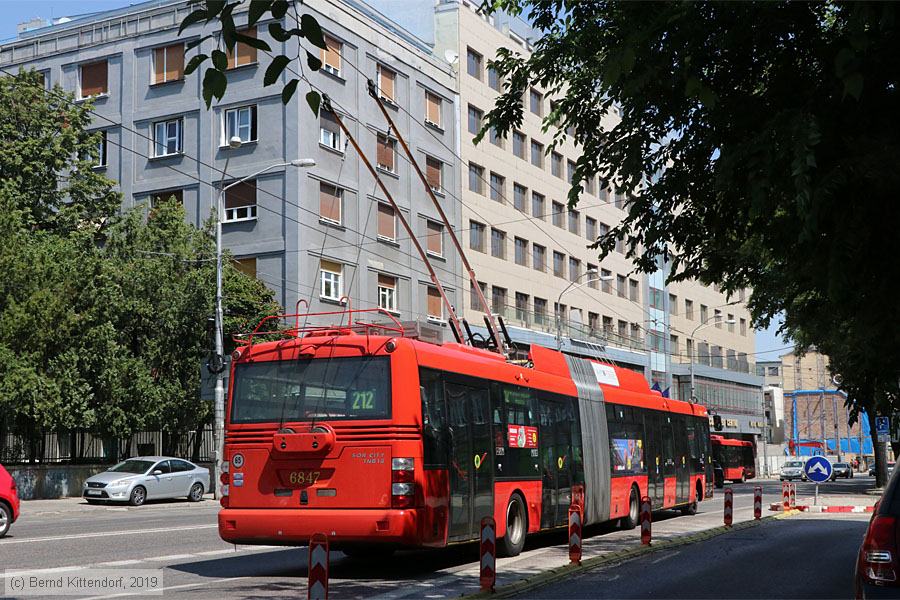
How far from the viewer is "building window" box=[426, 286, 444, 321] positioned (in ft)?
160

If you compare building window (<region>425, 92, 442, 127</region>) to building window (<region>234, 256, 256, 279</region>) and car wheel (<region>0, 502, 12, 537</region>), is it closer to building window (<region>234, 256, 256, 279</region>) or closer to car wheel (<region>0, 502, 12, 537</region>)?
building window (<region>234, 256, 256, 279</region>)

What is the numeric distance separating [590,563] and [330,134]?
104ft

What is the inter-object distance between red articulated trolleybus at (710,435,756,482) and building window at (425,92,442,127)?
22736mm

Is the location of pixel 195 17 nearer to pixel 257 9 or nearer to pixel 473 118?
pixel 257 9

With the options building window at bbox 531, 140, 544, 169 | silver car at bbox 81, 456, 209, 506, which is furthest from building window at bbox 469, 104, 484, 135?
silver car at bbox 81, 456, 209, 506

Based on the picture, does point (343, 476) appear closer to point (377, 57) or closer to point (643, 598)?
point (643, 598)

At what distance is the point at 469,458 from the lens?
14.2 m

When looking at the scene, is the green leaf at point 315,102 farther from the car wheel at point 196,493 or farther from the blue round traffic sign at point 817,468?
the car wheel at point 196,493

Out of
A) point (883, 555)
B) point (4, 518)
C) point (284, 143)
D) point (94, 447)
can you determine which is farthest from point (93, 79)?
point (883, 555)

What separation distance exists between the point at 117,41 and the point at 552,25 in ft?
129

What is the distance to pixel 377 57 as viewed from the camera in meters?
46.2

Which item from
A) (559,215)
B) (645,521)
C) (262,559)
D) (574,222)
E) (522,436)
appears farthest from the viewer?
(574,222)

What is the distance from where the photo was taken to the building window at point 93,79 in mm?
47188

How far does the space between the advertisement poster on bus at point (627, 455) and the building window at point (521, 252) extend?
34209 mm
